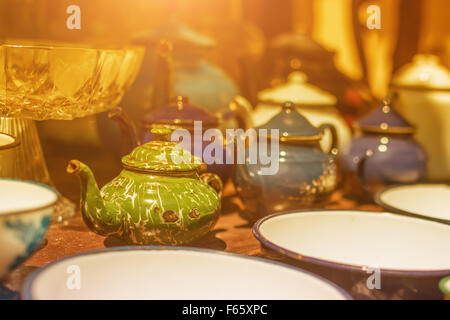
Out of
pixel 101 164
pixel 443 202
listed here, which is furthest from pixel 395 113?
pixel 101 164

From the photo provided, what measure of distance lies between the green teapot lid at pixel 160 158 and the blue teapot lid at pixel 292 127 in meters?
0.28

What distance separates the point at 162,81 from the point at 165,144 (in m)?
0.40

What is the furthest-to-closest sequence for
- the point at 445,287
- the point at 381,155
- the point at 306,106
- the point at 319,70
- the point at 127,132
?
the point at 319,70 → the point at 306,106 → the point at 381,155 → the point at 127,132 → the point at 445,287

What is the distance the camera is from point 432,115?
1585mm

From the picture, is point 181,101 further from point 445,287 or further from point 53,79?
point 445,287

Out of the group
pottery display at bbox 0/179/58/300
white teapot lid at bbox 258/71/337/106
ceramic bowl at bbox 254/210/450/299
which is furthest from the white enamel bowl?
white teapot lid at bbox 258/71/337/106

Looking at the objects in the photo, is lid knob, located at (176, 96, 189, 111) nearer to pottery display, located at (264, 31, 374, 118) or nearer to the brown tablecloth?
the brown tablecloth

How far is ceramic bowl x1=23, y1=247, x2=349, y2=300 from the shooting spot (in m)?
0.62

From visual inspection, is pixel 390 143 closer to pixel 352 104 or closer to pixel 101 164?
pixel 352 104

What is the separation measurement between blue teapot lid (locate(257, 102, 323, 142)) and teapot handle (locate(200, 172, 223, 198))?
0.19 m

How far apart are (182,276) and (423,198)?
699mm

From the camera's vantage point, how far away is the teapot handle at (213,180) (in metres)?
0.95

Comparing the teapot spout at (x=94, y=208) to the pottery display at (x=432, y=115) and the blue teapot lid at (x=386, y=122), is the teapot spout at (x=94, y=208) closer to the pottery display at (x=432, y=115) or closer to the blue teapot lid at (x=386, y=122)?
the blue teapot lid at (x=386, y=122)

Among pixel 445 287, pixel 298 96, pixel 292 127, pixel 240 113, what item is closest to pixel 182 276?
pixel 445 287
